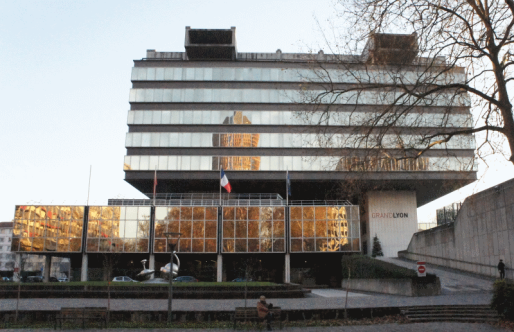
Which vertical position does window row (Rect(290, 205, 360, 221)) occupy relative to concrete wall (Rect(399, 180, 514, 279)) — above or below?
above

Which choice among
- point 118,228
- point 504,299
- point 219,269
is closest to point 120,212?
point 118,228

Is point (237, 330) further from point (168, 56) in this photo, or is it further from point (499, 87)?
point (168, 56)

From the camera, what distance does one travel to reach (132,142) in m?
55.7

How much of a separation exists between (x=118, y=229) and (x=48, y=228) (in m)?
7.78

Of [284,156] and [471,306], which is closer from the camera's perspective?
[471,306]

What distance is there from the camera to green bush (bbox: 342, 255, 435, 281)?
28875 millimetres

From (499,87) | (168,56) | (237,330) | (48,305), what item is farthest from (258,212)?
(499,87)

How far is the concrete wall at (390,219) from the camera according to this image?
5716cm

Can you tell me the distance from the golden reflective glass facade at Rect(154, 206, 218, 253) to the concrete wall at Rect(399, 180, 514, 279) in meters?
23.0

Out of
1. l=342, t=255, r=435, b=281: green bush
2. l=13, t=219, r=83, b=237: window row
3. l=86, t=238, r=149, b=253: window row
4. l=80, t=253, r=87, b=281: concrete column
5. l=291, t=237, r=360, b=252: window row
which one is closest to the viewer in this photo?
l=342, t=255, r=435, b=281: green bush

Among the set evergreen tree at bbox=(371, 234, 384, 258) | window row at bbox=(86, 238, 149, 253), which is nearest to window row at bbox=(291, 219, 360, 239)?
evergreen tree at bbox=(371, 234, 384, 258)

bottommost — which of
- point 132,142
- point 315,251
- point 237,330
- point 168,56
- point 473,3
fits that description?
point 237,330

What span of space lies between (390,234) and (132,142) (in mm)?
32379

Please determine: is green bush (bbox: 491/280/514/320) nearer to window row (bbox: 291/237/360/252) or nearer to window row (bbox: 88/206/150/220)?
window row (bbox: 291/237/360/252)
